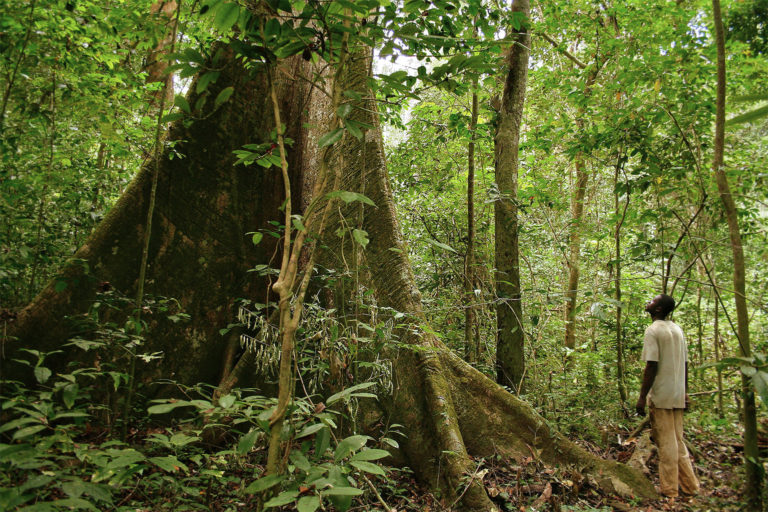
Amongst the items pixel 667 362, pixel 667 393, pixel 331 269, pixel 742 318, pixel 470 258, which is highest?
pixel 470 258

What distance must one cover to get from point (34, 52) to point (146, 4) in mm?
1062

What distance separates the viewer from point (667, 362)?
11.7 ft

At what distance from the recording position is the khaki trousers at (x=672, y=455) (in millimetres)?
3389

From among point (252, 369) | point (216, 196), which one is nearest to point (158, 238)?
point (216, 196)

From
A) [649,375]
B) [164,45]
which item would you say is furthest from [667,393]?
[164,45]

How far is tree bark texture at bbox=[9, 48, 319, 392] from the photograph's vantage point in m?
3.25

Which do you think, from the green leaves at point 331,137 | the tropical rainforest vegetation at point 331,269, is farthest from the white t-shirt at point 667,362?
the green leaves at point 331,137

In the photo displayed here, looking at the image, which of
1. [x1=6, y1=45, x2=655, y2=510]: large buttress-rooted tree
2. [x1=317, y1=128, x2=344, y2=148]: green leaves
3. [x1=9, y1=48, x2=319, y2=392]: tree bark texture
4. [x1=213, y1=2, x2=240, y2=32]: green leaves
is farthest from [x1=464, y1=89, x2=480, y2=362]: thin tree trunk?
[x1=213, y1=2, x2=240, y2=32]: green leaves

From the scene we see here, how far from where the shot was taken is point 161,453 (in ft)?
9.73

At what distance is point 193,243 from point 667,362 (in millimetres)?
4229

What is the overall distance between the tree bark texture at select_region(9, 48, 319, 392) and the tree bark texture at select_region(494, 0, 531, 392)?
237 centimetres

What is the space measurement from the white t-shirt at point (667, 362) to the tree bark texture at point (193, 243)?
3.51 meters

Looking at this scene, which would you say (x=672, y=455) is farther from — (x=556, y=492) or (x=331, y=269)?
(x=331, y=269)

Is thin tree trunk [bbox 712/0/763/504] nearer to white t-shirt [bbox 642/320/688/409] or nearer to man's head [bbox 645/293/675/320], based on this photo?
white t-shirt [bbox 642/320/688/409]
